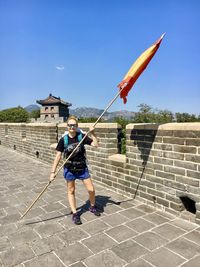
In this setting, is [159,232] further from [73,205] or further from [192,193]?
[73,205]

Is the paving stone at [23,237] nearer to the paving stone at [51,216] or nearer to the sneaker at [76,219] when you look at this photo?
the paving stone at [51,216]

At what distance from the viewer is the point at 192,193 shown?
4.23m

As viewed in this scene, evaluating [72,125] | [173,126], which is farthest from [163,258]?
[72,125]

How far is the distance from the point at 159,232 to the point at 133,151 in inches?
74.3

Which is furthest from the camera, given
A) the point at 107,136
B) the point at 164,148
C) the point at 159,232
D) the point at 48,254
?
the point at 107,136

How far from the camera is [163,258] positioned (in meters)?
3.27

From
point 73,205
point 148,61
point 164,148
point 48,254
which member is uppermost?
point 148,61

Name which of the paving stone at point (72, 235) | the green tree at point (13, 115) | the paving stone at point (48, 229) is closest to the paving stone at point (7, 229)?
the paving stone at point (48, 229)

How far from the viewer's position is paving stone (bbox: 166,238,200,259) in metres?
3.34

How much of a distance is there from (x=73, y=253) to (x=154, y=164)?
→ 226 cm

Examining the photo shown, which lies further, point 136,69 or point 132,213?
point 132,213

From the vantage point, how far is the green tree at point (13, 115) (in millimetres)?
57281

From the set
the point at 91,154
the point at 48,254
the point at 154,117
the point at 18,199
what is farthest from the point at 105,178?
the point at 154,117

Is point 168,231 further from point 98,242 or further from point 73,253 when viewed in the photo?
point 73,253
